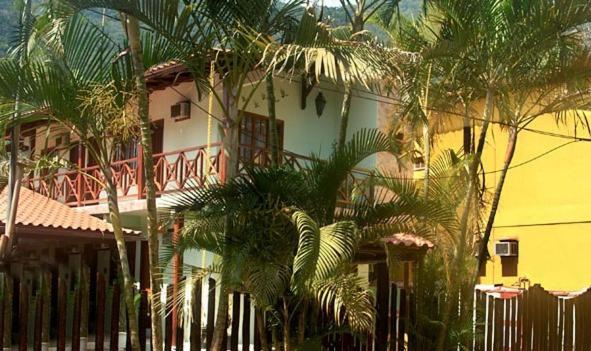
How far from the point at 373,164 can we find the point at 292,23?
36.7 ft

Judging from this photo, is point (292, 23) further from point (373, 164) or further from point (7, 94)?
point (373, 164)

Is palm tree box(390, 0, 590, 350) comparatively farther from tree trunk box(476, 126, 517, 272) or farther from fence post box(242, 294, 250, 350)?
fence post box(242, 294, 250, 350)

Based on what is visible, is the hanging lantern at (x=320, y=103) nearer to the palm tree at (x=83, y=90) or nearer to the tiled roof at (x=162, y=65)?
the tiled roof at (x=162, y=65)

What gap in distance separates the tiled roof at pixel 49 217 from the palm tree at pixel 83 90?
540 centimetres

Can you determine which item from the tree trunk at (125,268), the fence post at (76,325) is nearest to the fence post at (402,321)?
the tree trunk at (125,268)

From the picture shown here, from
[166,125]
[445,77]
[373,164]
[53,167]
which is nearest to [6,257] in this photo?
[53,167]

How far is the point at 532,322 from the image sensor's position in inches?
382

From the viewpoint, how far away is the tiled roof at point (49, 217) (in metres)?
11.9

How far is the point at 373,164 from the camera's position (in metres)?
17.8

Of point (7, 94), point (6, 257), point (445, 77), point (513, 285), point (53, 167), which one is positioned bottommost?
point (513, 285)

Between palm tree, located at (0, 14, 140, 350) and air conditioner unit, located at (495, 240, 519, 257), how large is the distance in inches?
478

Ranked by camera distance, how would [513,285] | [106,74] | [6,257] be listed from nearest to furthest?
[106,74] < [6,257] < [513,285]

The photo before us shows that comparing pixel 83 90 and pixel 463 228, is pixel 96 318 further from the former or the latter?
pixel 463 228

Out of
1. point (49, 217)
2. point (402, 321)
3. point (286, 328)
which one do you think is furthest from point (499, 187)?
point (49, 217)
